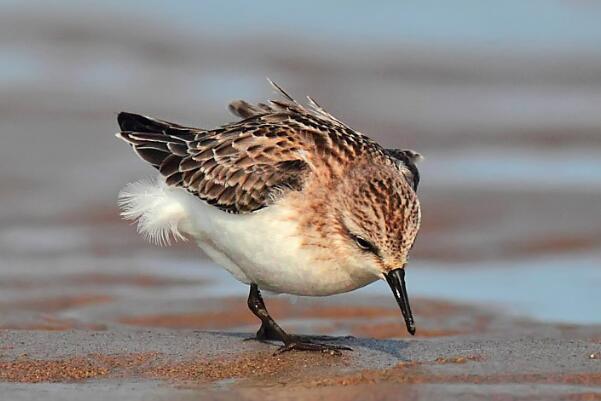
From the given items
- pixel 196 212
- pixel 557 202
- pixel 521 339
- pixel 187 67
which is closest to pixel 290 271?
pixel 196 212

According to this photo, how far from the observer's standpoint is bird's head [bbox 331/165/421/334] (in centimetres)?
638

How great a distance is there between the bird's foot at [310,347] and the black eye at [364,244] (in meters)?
0.55

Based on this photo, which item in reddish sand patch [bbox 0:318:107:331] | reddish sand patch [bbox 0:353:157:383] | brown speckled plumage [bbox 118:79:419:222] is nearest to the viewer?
reddish sand patch [bbox 0:353:157:383]

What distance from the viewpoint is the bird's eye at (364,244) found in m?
6.45

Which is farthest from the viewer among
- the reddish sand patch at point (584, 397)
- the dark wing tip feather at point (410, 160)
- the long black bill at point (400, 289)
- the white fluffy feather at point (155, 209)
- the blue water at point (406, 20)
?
the blue water at point (406, 20)

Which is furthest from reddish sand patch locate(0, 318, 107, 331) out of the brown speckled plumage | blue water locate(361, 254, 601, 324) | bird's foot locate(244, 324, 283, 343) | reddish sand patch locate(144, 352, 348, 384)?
blue water locate(361, 254, 601, 324)

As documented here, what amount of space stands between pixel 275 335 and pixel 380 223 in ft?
3.54

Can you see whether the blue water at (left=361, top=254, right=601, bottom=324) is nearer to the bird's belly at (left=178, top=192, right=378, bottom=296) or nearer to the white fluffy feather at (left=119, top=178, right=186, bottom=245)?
the white fluffy feather at (left=119, top=178, right=186, bottom=245)

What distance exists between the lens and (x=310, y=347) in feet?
22.1

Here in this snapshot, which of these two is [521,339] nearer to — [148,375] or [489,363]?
[489,363]

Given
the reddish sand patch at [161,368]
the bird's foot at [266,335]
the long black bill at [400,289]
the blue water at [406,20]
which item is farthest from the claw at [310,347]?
the blue water at [406,20]

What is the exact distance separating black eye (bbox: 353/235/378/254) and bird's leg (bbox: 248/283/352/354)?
0.55 meters

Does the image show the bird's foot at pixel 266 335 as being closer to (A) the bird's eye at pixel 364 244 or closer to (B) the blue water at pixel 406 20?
(A) the bird's eye at pixel 364 244

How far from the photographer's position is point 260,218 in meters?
6.85
